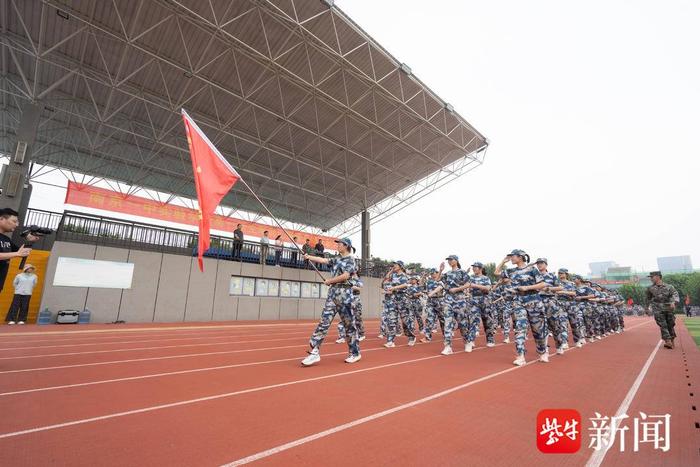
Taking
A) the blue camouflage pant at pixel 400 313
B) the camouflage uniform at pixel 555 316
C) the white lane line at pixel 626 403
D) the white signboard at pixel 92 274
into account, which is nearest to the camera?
the white lane line at pixel 626 403

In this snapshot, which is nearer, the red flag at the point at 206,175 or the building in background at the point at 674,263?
the red flag at the point at 206,175

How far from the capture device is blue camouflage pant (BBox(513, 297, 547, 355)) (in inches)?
221

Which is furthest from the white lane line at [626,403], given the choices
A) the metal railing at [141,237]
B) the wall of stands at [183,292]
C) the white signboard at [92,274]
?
the white signboard at [92,274]

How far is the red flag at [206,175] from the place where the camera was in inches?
175

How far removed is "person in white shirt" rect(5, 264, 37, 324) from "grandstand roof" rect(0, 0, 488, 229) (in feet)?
22.5

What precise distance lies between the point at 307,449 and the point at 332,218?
26.6m

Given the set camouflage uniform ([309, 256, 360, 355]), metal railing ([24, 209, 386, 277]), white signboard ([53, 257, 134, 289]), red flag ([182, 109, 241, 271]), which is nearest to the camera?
red flag ([182, 109, 241, 271])

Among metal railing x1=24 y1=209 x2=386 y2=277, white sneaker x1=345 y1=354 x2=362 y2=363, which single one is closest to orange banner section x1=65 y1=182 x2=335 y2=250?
metal railing x1=24 y1=209 x2=386 y2=277

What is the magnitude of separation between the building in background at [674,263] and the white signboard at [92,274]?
240403 mm

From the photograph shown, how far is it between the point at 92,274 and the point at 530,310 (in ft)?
41.0

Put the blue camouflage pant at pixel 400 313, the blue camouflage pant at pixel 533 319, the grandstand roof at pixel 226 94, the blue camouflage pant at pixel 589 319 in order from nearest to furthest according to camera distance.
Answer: the blue camouflage pant at pixel 533 319
the blue camouflage pant at pixel 400 313
the blue camouflage pant at pixel 589 319
the grandstand roof at pixel 226 94

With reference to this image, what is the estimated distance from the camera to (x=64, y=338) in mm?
7043

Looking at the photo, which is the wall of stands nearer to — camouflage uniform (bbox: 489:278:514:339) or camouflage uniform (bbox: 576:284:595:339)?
camouflage uniform (bbox: 489:278:514:339)

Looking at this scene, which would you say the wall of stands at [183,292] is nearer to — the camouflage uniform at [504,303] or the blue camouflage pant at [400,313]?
the blue camouflage pant at [400,313]
